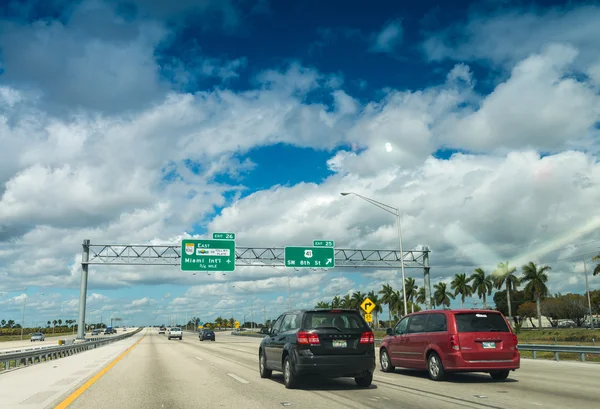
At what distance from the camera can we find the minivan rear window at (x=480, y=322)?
12836 millimetres

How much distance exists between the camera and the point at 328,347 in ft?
37.8

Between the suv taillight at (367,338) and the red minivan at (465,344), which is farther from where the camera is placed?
the red minivan at (465,344)

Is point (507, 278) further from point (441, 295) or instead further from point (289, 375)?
point (289, 375)

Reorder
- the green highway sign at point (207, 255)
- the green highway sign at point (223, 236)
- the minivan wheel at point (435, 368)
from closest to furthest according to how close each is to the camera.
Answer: the minivan wheel at point (435, 368) < the green highway sign at point (207, 255) < the green highway sign at point (223, 236)

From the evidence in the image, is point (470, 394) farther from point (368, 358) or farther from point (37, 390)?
point (37, 390)

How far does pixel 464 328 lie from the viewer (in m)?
12.8

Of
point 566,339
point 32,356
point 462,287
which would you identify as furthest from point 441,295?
point 32,356

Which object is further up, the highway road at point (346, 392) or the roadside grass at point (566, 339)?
the highway road at point (346, 392)

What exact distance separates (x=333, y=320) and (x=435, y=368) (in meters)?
3.17

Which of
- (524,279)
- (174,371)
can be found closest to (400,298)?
(524,279)

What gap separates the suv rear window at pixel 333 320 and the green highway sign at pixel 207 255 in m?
34.2

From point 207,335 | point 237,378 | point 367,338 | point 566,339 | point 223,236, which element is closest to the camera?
point 367,338

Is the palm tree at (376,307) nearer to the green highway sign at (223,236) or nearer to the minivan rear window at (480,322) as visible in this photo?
the green highway sign at (223,236)

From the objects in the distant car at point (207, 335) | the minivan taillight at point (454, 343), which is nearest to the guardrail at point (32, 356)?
the minivan taillight at point (454, 343)
